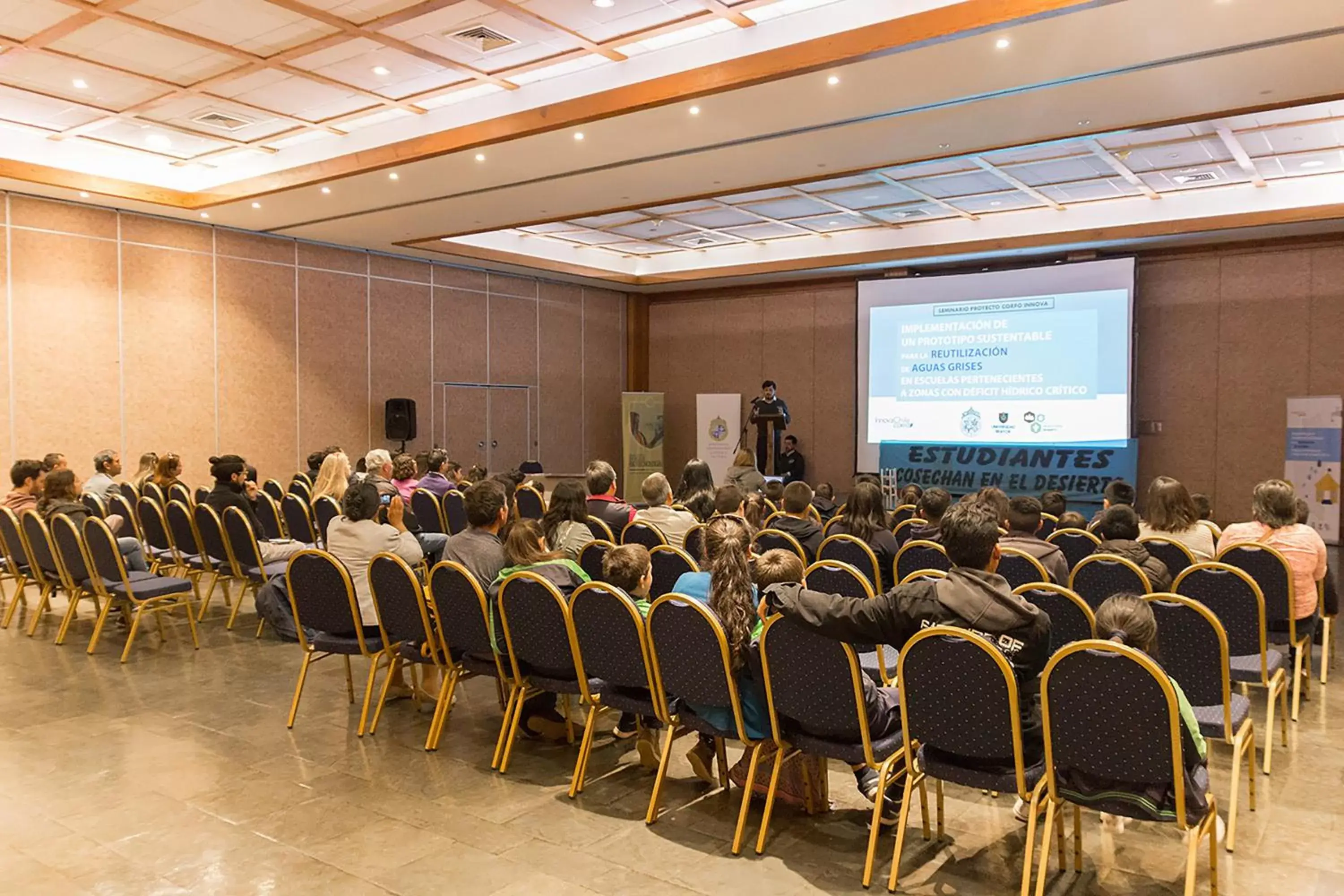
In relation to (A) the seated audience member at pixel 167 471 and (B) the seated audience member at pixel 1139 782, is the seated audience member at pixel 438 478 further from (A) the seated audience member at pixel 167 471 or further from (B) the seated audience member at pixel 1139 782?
(B) the seated audience member at pixel 1139 782

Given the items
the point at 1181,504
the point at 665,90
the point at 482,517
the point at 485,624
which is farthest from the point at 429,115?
the point at 1181,504

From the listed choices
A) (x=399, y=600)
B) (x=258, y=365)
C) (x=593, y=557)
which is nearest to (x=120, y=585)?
(x=399, y=600)

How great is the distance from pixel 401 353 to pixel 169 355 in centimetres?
336

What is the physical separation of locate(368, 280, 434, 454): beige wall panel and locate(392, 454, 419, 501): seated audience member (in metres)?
5.70

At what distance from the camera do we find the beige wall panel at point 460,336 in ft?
47.8

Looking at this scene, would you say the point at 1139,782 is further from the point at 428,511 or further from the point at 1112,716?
the point at 428,511

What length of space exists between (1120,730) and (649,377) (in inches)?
626

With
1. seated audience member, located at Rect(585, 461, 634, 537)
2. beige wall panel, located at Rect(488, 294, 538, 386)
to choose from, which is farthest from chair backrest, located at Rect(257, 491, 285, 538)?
beige wall panel, located at Rect(488, 294, 538, 386)

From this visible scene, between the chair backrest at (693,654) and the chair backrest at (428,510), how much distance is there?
4.65 metres

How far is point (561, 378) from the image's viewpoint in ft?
54.4

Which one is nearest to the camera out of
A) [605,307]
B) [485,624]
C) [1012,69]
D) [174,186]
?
[485,624]

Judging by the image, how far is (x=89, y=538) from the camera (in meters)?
5.95

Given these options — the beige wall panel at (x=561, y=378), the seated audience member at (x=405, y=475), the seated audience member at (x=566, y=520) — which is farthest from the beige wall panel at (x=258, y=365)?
the seated audience member at (x=566, y=520)

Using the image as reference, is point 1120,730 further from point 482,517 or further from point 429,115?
point 429,115
